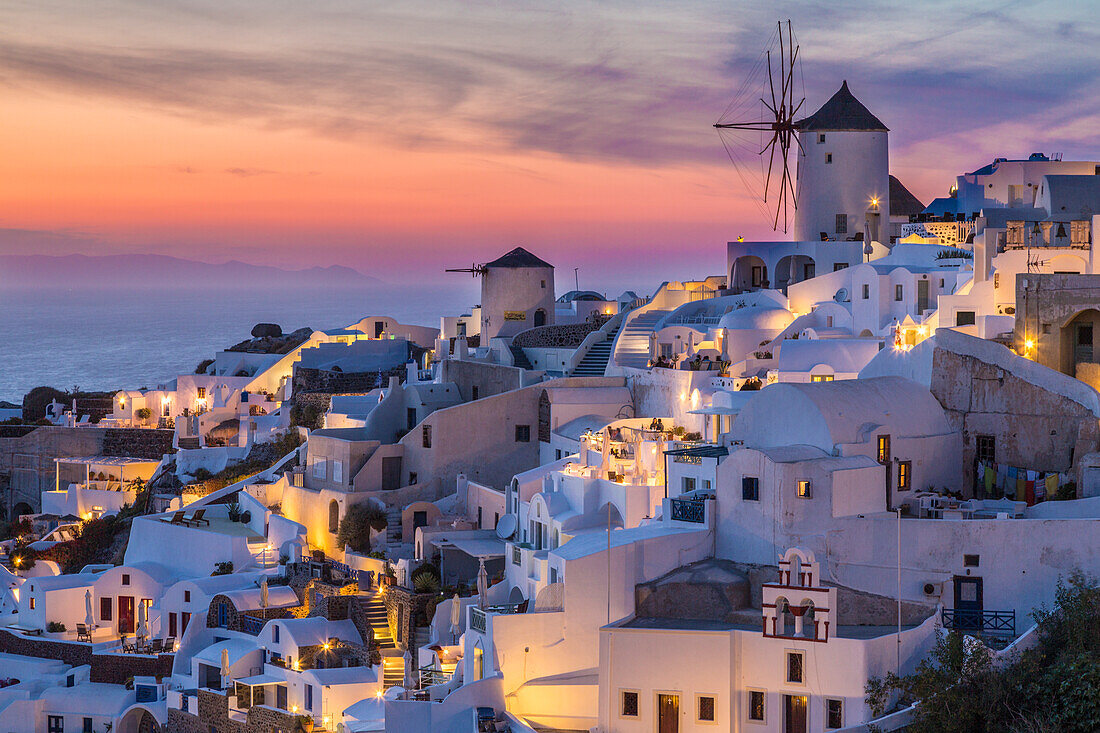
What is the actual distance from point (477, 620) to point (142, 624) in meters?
11.2

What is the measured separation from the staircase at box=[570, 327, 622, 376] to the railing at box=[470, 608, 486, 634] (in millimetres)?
13863

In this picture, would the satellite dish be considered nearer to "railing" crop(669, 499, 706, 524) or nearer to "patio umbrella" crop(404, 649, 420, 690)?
"patio umbrella" crop(404, 649, 420, 690)

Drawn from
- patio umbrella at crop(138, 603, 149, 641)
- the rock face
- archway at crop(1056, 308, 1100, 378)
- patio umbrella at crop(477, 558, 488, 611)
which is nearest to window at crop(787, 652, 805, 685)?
patio umbrella at crop(477, 558, 488, 611)

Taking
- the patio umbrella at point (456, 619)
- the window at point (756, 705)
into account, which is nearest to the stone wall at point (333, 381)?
the patio umbrella at point (456, 619)

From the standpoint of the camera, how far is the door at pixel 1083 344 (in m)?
27.0

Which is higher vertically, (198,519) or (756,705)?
(198,519)

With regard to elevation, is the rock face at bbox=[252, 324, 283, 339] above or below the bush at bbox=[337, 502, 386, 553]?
above

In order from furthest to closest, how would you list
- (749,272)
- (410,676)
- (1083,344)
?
(749,272), (1083,344), (410,676)

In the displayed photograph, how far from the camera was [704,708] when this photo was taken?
22.3 meters

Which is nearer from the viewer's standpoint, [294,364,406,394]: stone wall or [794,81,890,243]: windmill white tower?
[794,81,890,243]: windmill white tower

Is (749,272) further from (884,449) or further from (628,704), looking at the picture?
(628,704)

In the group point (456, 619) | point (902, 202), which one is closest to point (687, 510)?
point (456, 619)

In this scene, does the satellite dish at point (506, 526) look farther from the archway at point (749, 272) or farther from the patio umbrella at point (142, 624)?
the archway at point (749, 272)

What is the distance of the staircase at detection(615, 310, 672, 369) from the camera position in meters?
37.7
